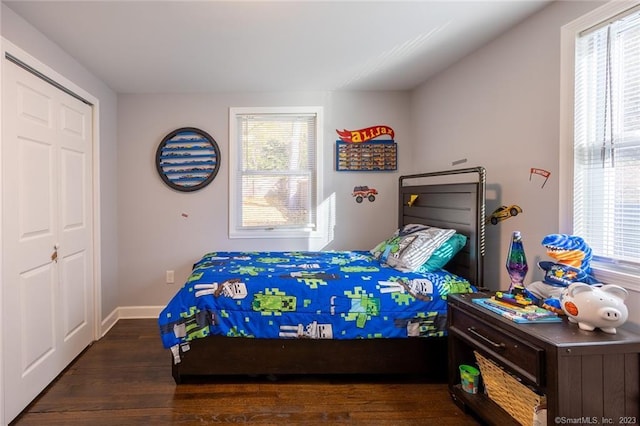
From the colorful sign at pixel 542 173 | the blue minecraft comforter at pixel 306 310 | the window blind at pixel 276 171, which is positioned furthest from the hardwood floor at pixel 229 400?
the window blind at pixel 276 171

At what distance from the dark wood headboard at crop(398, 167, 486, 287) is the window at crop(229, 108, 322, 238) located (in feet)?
3.39

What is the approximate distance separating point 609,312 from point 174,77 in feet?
10.7

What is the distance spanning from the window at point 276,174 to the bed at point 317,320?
115cm

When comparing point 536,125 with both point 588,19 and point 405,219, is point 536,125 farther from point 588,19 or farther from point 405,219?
point 405,219

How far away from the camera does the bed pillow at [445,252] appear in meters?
2.26

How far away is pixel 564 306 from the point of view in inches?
54.8

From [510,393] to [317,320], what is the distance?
1.06m

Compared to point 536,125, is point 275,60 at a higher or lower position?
A: higher

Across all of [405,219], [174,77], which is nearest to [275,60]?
[174,77]

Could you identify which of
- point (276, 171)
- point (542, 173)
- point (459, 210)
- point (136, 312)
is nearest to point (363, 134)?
point (276, 171)

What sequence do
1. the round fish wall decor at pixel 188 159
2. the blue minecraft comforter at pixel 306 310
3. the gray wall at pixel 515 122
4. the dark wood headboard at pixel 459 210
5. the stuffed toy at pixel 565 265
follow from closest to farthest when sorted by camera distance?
1. the stuffed toy at pixel 565 265
2. the gray wall at pixel 515 122
3. the blue minecraft comforter at pixel 306 310
4. the dark wood headboard at pixel 459 210
5. the round fish wall decor at pixel 188 159

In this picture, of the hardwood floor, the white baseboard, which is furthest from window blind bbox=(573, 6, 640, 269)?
the white baseboard

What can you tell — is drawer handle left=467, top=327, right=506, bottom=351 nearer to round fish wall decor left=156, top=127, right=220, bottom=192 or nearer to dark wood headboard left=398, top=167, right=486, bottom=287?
dark wood headboard left=398, top=167, right=486, bottom=287

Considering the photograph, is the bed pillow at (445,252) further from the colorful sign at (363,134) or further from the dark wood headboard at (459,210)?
the colorful sign at (363,134)
